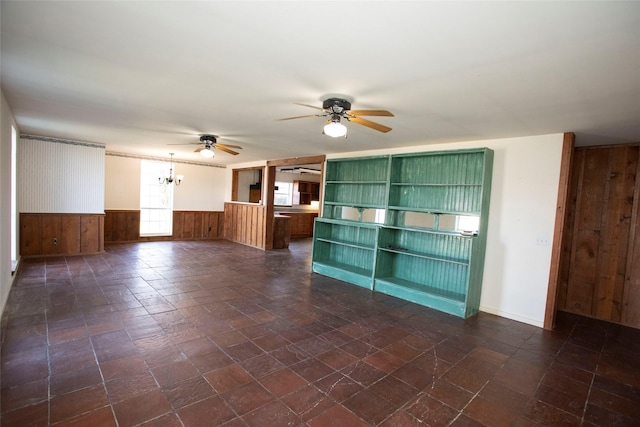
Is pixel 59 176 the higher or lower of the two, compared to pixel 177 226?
higher

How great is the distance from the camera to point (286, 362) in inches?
106

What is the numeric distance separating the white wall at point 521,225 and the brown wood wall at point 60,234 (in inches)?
292

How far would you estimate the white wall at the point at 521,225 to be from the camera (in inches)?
150

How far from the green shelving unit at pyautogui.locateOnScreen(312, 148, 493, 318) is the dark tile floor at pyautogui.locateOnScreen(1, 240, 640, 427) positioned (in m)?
0.55

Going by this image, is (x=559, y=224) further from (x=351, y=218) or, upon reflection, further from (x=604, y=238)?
(x=351, y=218)

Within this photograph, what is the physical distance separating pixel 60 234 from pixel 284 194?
6536 mm

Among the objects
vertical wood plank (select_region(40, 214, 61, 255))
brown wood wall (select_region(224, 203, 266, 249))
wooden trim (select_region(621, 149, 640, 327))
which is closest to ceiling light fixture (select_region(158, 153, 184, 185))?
brown wood wall (select_region(224, 203, 266, 249))

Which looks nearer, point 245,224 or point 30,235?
point 30,235

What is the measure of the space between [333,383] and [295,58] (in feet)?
7.91

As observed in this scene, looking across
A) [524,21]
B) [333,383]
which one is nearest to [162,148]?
[333,383]

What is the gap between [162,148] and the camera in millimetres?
6750

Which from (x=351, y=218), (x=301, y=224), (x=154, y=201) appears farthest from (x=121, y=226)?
(x=351, y=218)

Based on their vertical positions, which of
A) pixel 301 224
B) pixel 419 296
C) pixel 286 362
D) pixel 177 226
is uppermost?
pixel 301 224

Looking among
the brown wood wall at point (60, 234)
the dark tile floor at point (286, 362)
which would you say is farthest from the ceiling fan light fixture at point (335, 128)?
the brown wood wall at point (60, 234)
